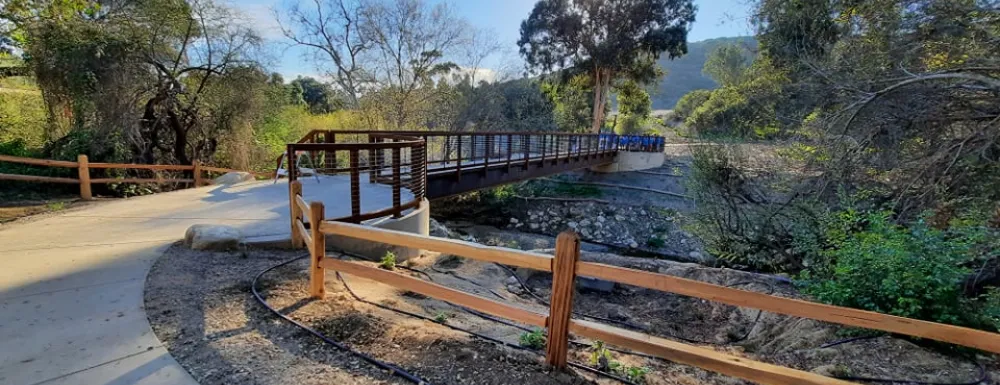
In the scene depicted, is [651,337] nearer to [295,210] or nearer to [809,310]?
[809,310]

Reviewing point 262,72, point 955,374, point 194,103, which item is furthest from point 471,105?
point 955,374

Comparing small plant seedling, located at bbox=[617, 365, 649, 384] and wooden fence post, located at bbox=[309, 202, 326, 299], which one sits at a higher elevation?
wooden fence post, located at bbox=[309, 202, 326, 299]

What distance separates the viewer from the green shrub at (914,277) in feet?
9.73

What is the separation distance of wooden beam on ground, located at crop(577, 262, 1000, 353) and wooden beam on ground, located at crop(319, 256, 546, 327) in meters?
0.44

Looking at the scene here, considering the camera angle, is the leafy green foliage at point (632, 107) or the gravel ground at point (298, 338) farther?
the leafy green foliage at point (632, 107)

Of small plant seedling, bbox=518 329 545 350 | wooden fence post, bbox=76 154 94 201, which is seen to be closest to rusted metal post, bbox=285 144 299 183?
small plant seedling, bbox=518 329 545 350

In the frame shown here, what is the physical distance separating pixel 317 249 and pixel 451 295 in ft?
4.39

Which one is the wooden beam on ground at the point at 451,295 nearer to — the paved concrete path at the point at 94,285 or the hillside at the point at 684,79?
the paved concrete path at the point at 94,285

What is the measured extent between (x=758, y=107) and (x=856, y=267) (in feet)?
20.4

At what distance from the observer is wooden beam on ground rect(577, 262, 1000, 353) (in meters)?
1.69

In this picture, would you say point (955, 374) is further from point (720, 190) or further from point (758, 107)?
point (758, 107)

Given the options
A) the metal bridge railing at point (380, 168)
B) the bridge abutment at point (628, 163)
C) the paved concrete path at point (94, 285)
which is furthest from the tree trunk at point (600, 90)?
the paved concrete path at point (94, 285)

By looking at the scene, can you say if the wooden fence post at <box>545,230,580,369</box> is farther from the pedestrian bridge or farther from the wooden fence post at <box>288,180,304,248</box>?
the wooden fence post at <box>288,180,304,248</box>

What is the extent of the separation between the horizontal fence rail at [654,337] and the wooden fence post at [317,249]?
840mm
